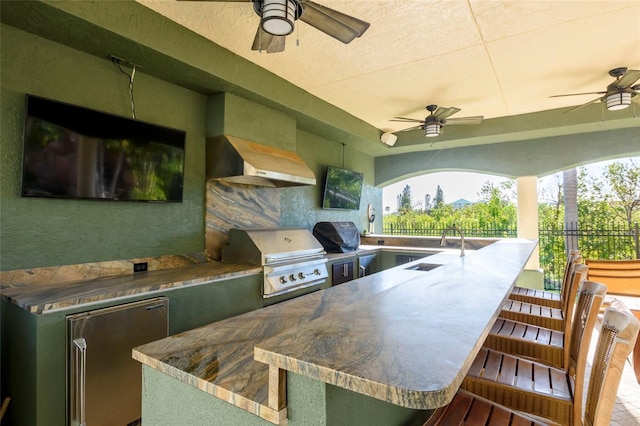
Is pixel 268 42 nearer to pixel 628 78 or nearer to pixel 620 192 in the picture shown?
pixel 628 78

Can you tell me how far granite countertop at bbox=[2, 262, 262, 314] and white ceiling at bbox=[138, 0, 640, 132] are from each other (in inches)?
74.8

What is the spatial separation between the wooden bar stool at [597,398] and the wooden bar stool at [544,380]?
2 centimetres

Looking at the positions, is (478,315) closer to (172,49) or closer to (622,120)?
(172,49)

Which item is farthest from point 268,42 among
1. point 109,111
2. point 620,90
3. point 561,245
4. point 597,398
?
point 561,245

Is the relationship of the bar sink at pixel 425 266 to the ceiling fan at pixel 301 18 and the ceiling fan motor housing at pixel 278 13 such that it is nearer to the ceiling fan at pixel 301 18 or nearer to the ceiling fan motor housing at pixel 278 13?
the ceiling fan at pixel 301 18

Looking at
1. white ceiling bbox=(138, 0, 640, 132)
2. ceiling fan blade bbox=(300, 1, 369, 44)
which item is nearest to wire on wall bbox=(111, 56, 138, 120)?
white ceiling bbox=(138, 0, 640, 132)

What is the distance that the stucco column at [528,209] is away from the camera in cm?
520

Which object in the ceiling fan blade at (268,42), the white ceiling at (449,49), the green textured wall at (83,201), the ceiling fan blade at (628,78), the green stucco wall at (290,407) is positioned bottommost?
the green stucco wall at (290,407)

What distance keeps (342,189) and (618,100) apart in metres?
3.38

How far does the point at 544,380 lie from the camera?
4.64 ft

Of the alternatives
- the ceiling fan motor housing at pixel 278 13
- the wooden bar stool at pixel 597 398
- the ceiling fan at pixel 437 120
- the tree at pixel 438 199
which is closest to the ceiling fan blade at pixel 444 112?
the ceiling fan at pixel 437 120

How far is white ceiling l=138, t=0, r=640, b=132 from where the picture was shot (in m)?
2.30

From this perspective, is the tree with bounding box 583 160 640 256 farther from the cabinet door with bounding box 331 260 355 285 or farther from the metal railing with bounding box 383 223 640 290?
the cabinet door with bounding box 331 260 355 285

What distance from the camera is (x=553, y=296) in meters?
2.80
